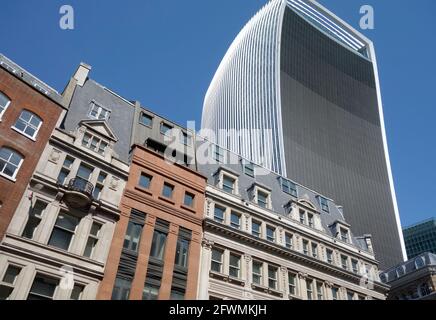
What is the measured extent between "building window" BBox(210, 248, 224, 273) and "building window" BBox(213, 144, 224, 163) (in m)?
13.0

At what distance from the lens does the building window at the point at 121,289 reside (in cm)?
2648

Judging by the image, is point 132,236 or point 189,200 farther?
point 189,200

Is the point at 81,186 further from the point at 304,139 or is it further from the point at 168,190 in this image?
the point at 304,139

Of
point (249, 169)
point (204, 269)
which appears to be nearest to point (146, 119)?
point (249, 169)

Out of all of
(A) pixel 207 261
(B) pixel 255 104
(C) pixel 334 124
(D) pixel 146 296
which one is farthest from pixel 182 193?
(C) pixel 334 124

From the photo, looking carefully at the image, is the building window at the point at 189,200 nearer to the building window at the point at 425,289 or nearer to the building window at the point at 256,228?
the building window at the point at 256,228

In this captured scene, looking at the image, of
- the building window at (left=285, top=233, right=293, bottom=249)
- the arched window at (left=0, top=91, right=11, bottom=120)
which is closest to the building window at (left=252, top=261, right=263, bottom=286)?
the building window at (left=285, top=233, right=293, bottom=249)

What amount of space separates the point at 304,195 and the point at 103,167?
27.0 meters

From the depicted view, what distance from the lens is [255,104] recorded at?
180 meters

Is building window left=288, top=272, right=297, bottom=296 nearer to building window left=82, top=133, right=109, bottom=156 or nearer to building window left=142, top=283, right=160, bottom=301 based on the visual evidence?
building window left=142, top=283, right=160, bottom=301

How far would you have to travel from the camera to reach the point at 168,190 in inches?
1378

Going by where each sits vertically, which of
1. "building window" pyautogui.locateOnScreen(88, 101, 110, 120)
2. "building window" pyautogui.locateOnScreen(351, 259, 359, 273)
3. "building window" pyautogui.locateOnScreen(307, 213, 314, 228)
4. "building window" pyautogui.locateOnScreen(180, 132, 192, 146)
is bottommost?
"building window" pyautogui.locateOnScreen(351, 259, 359, 273)

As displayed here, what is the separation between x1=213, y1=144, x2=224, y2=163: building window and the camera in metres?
44.4

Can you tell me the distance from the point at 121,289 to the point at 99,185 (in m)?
8.79
